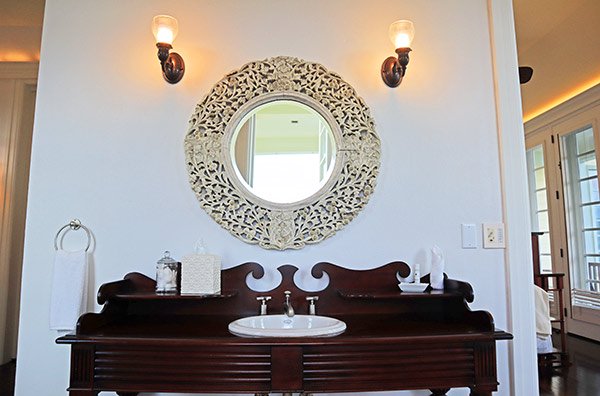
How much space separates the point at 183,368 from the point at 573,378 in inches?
119

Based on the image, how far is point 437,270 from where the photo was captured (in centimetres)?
173

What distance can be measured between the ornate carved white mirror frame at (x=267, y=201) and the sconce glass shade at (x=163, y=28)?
0.29 meters

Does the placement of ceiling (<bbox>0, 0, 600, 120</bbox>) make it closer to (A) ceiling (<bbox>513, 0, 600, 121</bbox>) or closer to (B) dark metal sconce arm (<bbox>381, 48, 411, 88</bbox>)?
(A) ceiling (<bbox>513, 0, 600, 121</bbox>)

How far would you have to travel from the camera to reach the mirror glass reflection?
188 cm

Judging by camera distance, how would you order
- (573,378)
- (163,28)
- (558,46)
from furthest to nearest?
(558,46)
(573,378)
(163,28)

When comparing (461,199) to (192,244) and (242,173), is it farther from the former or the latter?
(192,244)

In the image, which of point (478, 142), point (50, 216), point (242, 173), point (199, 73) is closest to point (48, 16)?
point (199, 73)

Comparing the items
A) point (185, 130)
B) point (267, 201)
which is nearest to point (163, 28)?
point (185, 130)

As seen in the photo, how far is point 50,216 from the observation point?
1.82m

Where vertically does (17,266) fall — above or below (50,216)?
below

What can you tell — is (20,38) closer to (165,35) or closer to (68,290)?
(165,35)

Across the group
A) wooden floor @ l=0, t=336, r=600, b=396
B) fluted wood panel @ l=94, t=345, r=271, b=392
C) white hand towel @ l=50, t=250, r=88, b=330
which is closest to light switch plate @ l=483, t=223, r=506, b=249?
fluted wood panel @ l=94, t=345, r=271, b=392

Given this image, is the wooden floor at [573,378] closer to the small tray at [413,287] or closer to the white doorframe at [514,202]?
the white doorframe at [514,202]

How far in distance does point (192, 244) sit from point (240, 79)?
2.67 ft
